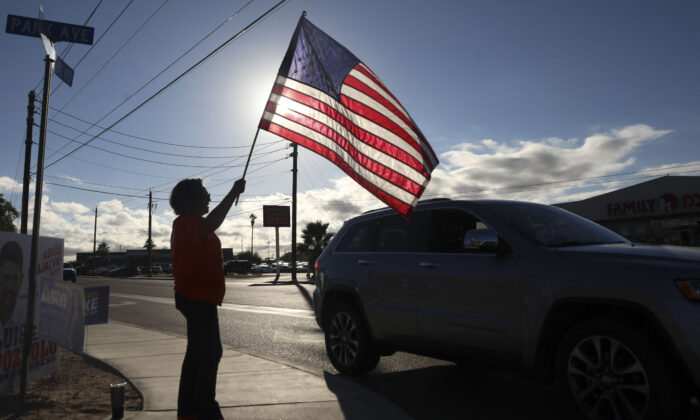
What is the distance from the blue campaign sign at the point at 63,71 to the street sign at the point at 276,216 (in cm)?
4032

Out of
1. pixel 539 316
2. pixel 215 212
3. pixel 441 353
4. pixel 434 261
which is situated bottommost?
pixel 441 353

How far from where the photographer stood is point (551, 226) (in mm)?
4465

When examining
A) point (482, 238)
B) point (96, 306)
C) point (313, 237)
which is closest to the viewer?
point (482, 238)

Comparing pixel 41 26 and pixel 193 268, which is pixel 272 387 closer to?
pixel 193 268

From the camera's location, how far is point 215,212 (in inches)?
129

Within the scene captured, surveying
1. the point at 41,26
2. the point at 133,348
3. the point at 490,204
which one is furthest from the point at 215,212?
the point at 133,348

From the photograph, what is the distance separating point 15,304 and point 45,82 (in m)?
2.14

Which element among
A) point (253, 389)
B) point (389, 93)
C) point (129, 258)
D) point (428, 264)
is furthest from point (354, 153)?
point (129, 258)

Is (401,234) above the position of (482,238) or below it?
above

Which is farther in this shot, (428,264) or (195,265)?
(428,264)

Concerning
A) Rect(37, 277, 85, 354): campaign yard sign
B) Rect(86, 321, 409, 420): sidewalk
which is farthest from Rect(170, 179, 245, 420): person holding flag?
Rect(37, 277, 85, 354): campaign yard sign

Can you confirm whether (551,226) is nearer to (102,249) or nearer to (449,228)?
(449,228)

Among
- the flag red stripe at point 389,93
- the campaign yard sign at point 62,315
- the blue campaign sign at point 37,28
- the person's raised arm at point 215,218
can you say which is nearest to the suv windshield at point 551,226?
the flag red stripe at point 389,93

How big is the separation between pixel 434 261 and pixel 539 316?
1200mm
